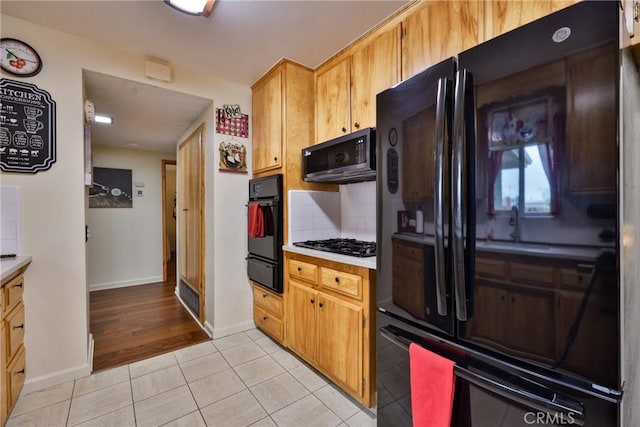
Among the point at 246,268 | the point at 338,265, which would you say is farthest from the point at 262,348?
the point at 338,265

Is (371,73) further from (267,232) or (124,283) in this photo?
(124,283)

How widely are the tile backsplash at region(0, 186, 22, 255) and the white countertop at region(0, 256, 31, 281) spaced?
0.09 meters

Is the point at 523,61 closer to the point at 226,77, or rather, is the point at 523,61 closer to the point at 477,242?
the point at 477,242

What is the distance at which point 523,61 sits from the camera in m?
0.80

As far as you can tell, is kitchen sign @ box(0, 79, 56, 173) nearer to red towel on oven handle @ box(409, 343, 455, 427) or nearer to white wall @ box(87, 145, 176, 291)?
red towel on oven handle @ box(409, 343, 455, 427)

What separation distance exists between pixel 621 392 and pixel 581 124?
0.66 meters

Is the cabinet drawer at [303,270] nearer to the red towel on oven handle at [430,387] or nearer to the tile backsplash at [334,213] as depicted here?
the tile backsplash at [334,213]

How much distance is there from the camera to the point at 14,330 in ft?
5.08

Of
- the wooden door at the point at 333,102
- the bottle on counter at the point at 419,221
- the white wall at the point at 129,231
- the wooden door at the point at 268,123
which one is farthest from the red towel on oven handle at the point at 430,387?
the white wall at the point at 129,231

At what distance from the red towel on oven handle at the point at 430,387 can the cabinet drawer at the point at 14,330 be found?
203 cm

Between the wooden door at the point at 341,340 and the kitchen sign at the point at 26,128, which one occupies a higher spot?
the kitchen sign at the point at 26,128

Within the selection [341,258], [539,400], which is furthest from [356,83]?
[539,400]

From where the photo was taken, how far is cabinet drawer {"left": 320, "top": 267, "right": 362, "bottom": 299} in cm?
155

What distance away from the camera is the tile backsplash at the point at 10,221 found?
1672 mm
